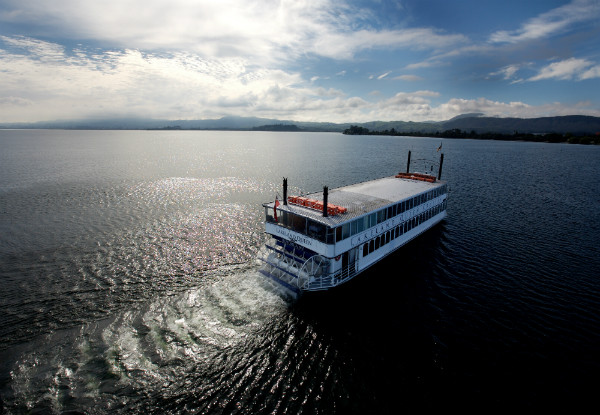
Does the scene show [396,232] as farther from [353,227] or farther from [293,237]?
[293,237]

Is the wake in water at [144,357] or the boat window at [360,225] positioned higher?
the boat window at [360,225]

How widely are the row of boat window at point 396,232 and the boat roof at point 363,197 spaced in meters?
3.46

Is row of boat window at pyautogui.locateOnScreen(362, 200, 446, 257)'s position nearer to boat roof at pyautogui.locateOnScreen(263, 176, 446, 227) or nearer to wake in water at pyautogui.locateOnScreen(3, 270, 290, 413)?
boat roof at pyautogui.locateOnScreen(263, 176, 446, 227)

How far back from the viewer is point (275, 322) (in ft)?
76.1

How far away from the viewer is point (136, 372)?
59.5ft

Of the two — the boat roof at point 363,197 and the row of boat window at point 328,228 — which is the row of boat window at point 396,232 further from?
the boat roof at point 363,197

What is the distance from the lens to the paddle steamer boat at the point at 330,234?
85.7 feet

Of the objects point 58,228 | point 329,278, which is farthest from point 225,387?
point 58,228

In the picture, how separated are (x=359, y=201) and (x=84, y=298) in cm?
2840

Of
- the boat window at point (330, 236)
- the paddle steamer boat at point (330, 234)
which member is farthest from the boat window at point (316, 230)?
the boat window at point (330, 236)

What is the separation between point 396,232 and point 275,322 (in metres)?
19.1

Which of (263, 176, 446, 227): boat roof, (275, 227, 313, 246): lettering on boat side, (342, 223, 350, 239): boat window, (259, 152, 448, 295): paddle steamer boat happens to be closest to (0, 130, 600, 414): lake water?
(259, 152, 448, 295): paddle steamer boat

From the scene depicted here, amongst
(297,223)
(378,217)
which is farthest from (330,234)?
(378,217)

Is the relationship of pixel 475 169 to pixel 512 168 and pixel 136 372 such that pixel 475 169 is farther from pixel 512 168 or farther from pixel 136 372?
pixel 136 372
